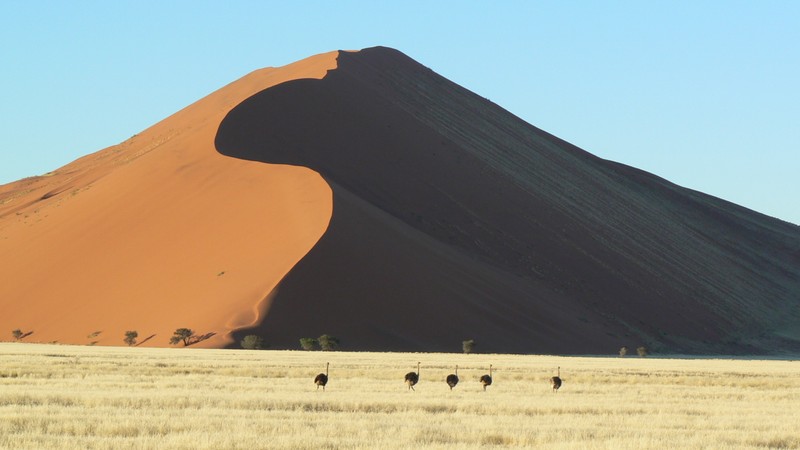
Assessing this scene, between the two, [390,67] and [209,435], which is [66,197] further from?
[209,435]

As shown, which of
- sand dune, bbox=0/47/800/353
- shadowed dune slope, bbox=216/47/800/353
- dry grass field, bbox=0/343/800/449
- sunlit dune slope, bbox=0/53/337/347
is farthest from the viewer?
shadowed dune slope, bbox=216/47/800/353

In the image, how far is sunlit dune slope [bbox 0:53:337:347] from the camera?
164ft

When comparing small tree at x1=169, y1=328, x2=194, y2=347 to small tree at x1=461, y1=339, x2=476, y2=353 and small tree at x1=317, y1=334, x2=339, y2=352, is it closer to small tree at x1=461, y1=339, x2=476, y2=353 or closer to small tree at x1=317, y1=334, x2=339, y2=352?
small tree at x1=317, y1=334, x2=339, y2=352

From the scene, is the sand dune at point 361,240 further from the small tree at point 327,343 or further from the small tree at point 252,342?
the small tree at point 327,343

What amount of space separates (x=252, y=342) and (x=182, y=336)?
328 centimetres

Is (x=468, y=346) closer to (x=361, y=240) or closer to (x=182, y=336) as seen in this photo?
(x=361, y=240)

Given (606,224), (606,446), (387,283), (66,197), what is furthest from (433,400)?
(606,224)

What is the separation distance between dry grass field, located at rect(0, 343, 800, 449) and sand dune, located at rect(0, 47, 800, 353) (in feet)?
56.3

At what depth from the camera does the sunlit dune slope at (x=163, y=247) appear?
164 ft

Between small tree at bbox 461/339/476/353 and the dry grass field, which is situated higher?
the dry grass field

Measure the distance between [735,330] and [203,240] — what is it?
34662 mm

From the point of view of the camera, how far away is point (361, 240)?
5459 cm

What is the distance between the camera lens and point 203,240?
55.9 metres

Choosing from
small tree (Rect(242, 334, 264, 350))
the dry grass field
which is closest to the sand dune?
small tree (Rect(242, 334, 264, 350))
